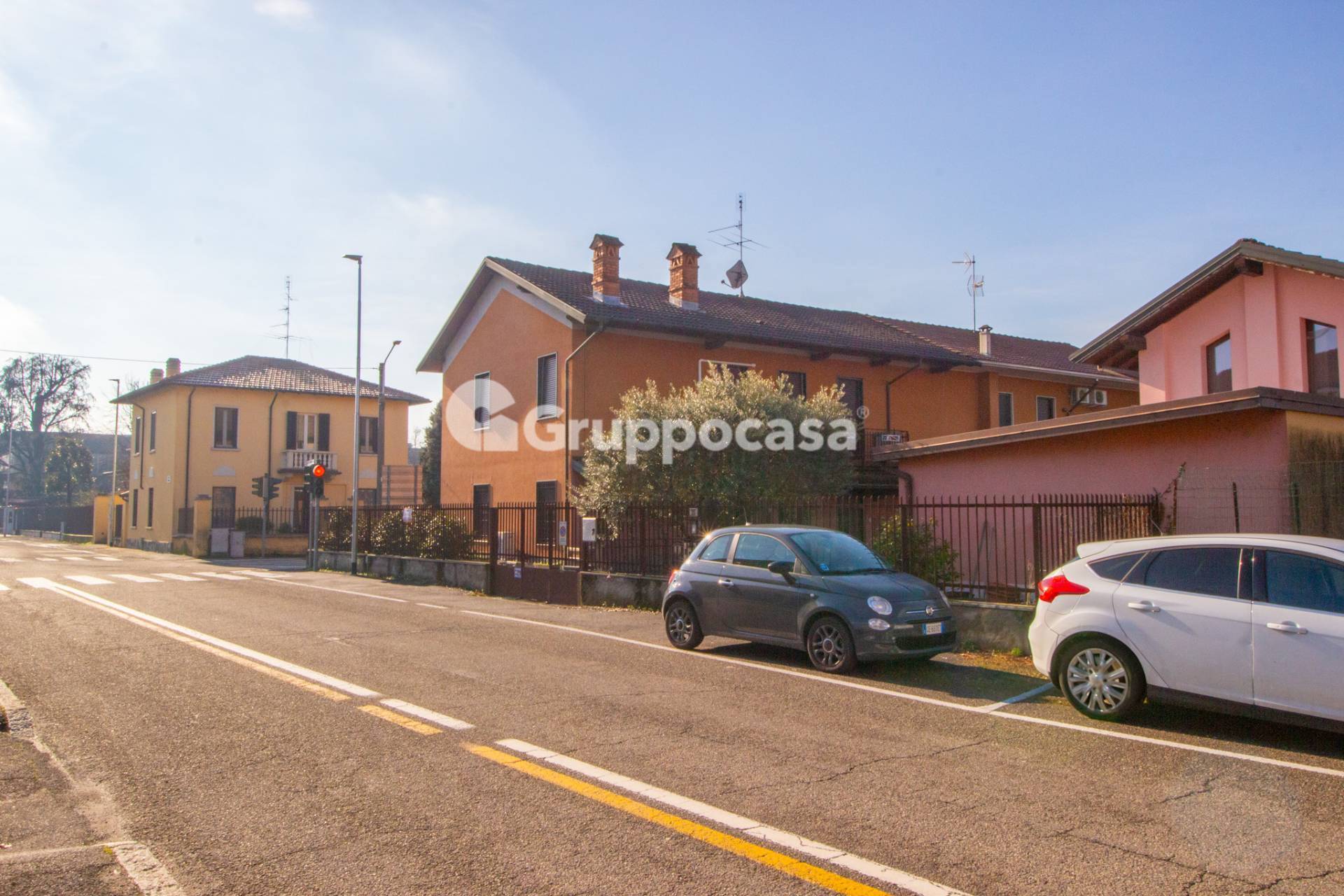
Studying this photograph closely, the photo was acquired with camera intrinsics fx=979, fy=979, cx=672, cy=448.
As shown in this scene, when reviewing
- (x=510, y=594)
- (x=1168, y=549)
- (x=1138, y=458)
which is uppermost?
(x=1138, y=458)

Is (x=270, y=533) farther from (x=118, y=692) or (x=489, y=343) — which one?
(x=118, y=692)

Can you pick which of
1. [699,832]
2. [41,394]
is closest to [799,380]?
[699,832]

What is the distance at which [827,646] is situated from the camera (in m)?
9.80

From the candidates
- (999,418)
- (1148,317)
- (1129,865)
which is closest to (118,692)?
(1129,865)

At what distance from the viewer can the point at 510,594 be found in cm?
1925

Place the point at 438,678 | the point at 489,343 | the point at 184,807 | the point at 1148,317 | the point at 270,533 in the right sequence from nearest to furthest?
the point at 184,807 < the point at 438,678 < the point at 1148,317 < the point at 489,343 < the point at 270,533

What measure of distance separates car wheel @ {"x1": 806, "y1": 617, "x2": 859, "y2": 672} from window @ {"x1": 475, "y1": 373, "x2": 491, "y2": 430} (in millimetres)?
18801

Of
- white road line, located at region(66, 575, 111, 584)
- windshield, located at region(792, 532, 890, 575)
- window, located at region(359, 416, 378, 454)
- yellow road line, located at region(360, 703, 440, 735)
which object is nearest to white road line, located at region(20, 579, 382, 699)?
yellow road line, located at region(360, 703, 440, 735)

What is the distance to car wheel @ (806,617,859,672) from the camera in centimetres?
959

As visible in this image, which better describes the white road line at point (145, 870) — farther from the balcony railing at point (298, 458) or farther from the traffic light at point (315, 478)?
the balcony railing at point (298, 458)

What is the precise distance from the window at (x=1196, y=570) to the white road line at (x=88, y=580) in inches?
848

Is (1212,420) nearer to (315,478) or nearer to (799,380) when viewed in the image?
(799,380)

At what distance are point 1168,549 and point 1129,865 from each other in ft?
12.2

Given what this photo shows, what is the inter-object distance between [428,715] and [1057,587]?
5116 millimetres
